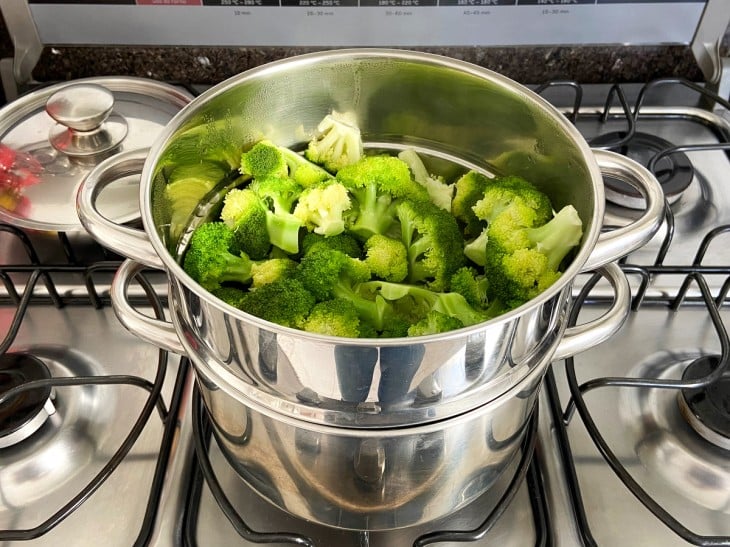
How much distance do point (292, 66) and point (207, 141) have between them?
0.11 metres

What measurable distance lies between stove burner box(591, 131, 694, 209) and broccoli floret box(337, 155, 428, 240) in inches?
11.9

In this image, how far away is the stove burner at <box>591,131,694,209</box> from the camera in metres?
0.84

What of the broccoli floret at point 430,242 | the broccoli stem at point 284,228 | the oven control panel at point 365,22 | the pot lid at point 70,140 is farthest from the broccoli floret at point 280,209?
the oven control panel at point 365,22

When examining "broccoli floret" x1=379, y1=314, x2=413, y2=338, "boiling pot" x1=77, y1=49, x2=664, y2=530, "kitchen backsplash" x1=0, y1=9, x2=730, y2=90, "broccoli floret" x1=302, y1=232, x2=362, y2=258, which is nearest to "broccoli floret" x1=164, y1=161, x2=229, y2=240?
"boiling pot" x1=77, y1=49, x2=664, y2=530

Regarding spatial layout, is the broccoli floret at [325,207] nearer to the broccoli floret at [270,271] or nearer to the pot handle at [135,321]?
the broccoli floret at [270,271]

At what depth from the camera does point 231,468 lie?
647 mm

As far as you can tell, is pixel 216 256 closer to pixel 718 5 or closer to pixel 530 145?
pixel 530 145

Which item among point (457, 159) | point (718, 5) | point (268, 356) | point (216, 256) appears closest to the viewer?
point (268, 356)

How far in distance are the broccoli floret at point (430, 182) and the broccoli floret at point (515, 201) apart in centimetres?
5

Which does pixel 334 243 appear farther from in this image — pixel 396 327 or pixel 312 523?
pixel 312 523

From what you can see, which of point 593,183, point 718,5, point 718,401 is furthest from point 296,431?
point 718,5

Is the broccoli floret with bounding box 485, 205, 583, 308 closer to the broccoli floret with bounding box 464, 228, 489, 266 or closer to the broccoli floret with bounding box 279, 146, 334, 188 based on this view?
the broccoli floret with bounding box 464, 228, 489, 266

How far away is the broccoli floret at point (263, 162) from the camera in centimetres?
67

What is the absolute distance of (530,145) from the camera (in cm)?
66
